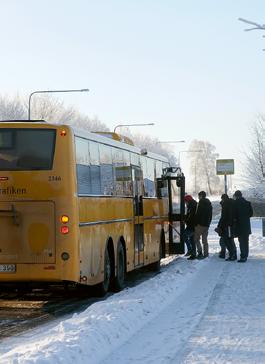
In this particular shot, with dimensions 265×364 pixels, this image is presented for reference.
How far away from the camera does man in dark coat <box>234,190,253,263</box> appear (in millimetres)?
21953

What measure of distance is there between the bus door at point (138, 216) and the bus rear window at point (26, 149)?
5.23m

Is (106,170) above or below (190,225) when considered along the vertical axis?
above

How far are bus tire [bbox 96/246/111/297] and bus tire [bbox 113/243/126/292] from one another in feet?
1.22

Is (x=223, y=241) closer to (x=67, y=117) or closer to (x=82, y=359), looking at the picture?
(x=82, y=359)

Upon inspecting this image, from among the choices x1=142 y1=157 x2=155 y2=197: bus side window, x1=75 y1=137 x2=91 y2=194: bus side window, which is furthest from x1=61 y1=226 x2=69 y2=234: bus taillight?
x1=142 y1=157 x2=155 y2=197: bus side window

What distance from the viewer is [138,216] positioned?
18.7 meters

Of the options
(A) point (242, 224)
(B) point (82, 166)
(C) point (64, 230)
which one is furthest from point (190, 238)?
(C) point (64, 230)

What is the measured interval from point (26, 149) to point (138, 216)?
18.8 feet

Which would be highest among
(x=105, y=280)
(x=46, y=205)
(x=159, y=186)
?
(x=159, y=186)

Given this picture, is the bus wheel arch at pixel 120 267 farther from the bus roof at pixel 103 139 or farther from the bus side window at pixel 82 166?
the bus side window at pixel 82 166

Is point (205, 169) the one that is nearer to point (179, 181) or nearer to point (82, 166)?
point (179, 181)

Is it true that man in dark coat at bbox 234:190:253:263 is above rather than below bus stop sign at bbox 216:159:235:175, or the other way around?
below

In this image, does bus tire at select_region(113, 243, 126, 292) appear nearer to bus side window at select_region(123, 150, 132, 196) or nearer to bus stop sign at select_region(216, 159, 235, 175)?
bus side window at select_region(123, 150, 132, 196)

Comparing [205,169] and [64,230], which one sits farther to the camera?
[205,169]
